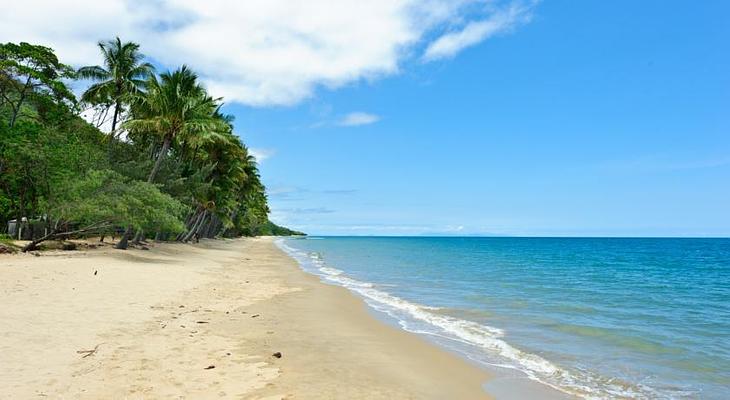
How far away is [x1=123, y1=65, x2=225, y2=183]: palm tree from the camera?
28669mm

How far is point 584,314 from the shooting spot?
1593 centimetres

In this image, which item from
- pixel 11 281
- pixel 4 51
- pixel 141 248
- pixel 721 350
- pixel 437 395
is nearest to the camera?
pixel 437 395

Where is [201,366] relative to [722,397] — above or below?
above

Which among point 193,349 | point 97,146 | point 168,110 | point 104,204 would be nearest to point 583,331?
point 193,349

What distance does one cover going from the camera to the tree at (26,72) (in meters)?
23.1

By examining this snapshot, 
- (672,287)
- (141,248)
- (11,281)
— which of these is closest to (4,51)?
(141,248)

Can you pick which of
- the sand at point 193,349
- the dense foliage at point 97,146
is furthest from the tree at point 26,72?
the sand at point 193,349

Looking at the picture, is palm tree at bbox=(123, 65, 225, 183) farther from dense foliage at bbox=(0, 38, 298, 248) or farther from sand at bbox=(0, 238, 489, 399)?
sand at bbox=(0, 238, 489, 399)

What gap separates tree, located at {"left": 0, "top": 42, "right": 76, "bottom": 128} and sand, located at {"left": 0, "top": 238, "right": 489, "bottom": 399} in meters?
13.8

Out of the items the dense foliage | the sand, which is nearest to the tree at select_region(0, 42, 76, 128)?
the dense foliage

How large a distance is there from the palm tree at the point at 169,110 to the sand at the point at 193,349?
16.0m

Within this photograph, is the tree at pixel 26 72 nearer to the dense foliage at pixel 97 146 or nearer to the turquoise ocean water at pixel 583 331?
the dense foliage at pixel 97 146

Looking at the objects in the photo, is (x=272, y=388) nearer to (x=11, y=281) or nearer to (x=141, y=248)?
(x=11, y=281)

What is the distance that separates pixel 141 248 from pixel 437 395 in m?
29.7
